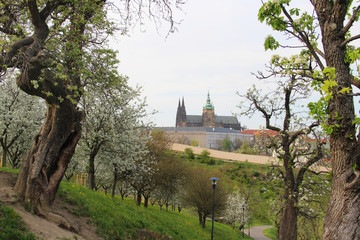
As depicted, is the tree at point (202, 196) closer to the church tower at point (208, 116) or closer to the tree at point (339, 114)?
the tree at point (339, 114)

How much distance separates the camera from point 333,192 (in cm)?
491

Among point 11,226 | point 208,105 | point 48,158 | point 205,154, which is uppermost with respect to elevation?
point 208,105

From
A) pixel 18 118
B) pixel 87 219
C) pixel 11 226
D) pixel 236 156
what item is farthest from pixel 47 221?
pixel 236 156

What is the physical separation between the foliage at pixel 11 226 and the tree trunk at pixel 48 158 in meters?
0.90

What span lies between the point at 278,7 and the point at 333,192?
3.34 m

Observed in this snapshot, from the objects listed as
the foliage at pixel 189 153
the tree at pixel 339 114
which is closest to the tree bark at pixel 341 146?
the tree at pixel 339 114

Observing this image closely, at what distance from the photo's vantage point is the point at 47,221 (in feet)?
26.4

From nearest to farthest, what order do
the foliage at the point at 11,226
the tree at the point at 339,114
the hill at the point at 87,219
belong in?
the tree at the point at 339,114
the foliage at the point at 11,226
the hill at the point at 87,219

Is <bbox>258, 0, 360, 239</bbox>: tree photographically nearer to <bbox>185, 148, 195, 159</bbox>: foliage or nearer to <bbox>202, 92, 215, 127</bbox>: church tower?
<bbox>185, 148, 195, 159</bbox>: foliage

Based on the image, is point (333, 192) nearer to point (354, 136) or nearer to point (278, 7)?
point (354, 136)

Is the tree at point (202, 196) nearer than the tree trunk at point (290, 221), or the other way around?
the tree trunk at point (290, 221)

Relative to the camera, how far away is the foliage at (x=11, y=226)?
6.51 m

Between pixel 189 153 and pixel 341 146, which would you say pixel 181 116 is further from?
pixel 341 146

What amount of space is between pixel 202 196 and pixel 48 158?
24113mm
